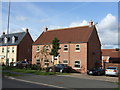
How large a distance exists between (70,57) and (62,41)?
3777 mm

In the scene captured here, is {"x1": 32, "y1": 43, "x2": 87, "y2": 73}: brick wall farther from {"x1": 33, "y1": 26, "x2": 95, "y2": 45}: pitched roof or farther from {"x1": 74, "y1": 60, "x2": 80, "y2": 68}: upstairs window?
{"x1": 33, "y1": 26, "x2": 95, "y2": 45}: pitched roof

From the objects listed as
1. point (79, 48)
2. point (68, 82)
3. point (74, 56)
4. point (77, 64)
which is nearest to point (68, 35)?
point (79, 48)

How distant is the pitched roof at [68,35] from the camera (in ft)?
112

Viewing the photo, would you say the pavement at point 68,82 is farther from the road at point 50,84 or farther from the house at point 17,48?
the house at point 17,48

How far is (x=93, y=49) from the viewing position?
34312 millimetres

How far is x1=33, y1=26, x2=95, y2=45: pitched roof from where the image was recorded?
112 ft

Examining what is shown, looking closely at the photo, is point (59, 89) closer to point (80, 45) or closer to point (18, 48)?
point (80, 45)

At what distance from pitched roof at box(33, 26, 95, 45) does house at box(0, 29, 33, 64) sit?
23.4 feet

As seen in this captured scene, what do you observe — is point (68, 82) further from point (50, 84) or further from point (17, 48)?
point (17, 48)

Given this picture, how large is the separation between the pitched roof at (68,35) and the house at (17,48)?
713 centimetres

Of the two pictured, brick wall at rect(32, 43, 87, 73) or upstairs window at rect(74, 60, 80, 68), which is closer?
brick wall at rect(32, 43, 87, 73)

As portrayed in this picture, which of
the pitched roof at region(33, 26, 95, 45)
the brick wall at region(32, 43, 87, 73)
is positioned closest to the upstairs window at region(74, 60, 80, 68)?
the brick wall at region(32, 43, 87, 73)

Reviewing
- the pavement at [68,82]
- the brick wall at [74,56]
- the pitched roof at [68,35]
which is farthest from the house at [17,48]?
the pavement at [68,82]

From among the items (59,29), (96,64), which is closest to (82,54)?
(96,64)
